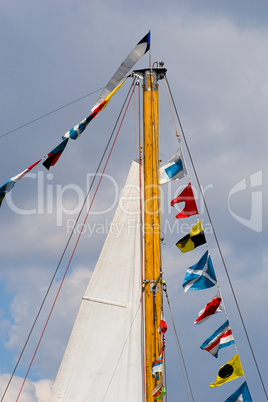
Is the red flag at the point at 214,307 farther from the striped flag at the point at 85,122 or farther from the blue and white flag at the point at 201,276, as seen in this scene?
the striped flag at the point at 85,122

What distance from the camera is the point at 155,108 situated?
19.3 m

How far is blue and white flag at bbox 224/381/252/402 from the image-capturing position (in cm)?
1641

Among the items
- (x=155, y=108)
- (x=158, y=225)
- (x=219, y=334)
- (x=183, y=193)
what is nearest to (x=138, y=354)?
(x=219, y=334)

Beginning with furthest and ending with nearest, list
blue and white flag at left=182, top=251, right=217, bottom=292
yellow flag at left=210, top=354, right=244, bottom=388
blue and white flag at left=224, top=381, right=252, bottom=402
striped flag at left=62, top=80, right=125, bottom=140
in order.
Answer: striped flag at left=62, top=80, right=125, bottom=140 → blue and white flag at left=182, top=251, right=217, bottom=292 → yellow flag at left=210, top=354, right=244, bottom=388 → blue and white flag at left=224, top=381, right=252, bottom=402

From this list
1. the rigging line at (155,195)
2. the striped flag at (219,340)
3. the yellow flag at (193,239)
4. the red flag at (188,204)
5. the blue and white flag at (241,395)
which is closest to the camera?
the blue and white flag at (241,395)

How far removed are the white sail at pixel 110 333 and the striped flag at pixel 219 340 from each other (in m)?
1.74

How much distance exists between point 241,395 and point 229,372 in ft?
2.03

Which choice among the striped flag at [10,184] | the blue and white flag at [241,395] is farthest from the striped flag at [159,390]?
the striped flag at [10,184]

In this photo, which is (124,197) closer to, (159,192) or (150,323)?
(159,192)

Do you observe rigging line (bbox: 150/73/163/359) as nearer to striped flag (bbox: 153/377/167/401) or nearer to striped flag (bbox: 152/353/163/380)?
striped flag (bbox: 152/353/163/380)

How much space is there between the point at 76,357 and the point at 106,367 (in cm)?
80

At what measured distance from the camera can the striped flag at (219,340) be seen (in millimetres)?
17203

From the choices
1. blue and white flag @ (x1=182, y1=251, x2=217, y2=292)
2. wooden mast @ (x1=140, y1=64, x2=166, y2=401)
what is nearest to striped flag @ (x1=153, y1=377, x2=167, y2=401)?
wooden mast @ (x1=140, y1=64, x2=166, y2=401)

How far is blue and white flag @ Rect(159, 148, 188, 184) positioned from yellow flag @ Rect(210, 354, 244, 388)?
511cm
